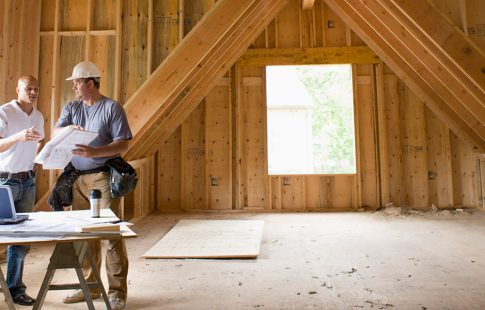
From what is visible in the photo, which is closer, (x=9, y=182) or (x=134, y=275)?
(x=9, y=182)

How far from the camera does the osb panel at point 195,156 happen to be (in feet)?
20.7

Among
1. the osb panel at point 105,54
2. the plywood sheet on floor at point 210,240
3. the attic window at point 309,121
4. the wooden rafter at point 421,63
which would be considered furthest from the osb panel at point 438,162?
the osb panel at point 105,54

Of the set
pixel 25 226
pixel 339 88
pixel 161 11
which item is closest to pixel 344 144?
pixel 339 88

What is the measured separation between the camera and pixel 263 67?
631cm

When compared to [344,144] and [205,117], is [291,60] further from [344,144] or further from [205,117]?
[344,144]

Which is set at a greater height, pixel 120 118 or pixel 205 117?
pixel 205 117

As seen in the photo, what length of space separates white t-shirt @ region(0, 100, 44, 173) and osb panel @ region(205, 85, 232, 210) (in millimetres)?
4044

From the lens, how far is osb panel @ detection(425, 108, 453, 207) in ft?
19.8

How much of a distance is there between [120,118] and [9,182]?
804 mm

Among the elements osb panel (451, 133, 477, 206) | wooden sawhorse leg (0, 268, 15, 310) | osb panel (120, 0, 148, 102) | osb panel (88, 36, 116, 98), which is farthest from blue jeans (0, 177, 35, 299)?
osb panel (451, 133, 477, 206)

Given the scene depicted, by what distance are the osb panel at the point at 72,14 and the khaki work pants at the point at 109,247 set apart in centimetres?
231

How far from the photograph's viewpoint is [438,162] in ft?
19.9

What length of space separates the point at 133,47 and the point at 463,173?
5711 millimetres

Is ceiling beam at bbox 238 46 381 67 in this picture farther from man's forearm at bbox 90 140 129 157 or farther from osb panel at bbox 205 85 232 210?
man's forearm at bbox 90 140 129 157
